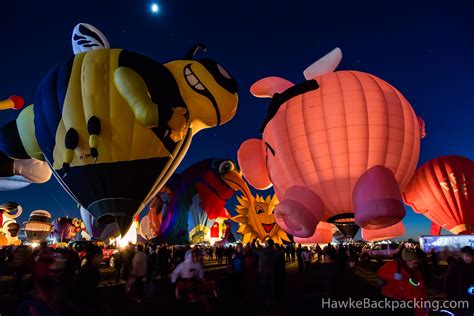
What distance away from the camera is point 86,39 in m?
12.4

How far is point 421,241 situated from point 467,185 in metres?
9.32

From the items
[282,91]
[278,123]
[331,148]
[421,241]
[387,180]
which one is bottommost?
[421,241]

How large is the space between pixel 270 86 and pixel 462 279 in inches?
320

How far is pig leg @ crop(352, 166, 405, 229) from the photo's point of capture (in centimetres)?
868

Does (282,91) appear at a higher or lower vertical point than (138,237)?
higher

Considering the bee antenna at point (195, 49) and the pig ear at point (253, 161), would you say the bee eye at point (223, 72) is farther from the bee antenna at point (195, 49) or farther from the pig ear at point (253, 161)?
the pig ear at point (253, 161)

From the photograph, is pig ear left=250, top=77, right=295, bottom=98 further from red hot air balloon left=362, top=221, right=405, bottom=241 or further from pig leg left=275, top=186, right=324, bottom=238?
red hot air balloon left=362, top=221, right=405, bottom=241

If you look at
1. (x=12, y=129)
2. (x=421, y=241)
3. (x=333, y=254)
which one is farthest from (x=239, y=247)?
(x=421, y=241)

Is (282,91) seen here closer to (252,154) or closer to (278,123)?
(278,123)

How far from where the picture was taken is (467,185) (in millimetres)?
14156

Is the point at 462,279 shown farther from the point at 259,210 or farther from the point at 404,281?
the point at 259,210

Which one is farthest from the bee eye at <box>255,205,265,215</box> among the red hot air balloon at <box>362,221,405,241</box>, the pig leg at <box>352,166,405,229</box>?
the pig leg at <box>352,166,405,229</box>

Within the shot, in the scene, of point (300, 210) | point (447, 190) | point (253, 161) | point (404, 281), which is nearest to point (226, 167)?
point (253, 161)

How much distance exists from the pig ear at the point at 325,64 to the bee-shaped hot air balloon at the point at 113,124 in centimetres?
298
